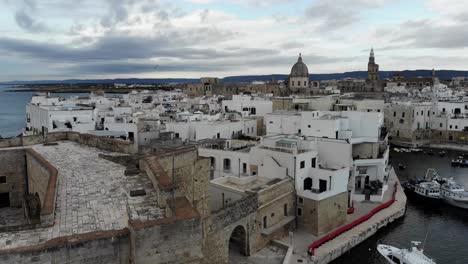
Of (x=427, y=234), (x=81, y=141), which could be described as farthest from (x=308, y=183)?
(x=81, y=141)

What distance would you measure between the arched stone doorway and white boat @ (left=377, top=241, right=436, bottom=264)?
7.24m

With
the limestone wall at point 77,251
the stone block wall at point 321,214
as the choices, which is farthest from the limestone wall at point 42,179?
the stone block wall at point 321,214

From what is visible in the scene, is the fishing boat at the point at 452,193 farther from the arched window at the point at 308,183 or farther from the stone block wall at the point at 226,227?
the stone block wall at the point at 226,227

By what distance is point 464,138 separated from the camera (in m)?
50.7

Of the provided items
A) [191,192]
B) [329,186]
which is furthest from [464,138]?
[191,192]

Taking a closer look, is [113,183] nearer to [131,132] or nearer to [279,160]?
[279,160]

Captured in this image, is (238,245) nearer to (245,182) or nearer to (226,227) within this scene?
(226,227)

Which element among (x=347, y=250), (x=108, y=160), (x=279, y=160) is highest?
(x=108, y=160)

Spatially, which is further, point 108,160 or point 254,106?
point 254,106

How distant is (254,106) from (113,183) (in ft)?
103

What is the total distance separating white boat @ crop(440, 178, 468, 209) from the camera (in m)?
26.4

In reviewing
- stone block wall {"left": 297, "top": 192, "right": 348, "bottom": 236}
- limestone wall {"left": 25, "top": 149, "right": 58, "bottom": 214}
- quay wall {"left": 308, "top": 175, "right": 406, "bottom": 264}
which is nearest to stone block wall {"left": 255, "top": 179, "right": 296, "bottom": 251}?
stone block wall {"left": 297, "top": 192, "right": 348, "bottom": 236}

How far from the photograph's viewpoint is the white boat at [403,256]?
17641 mm

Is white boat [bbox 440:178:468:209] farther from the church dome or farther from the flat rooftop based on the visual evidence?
the church dome
